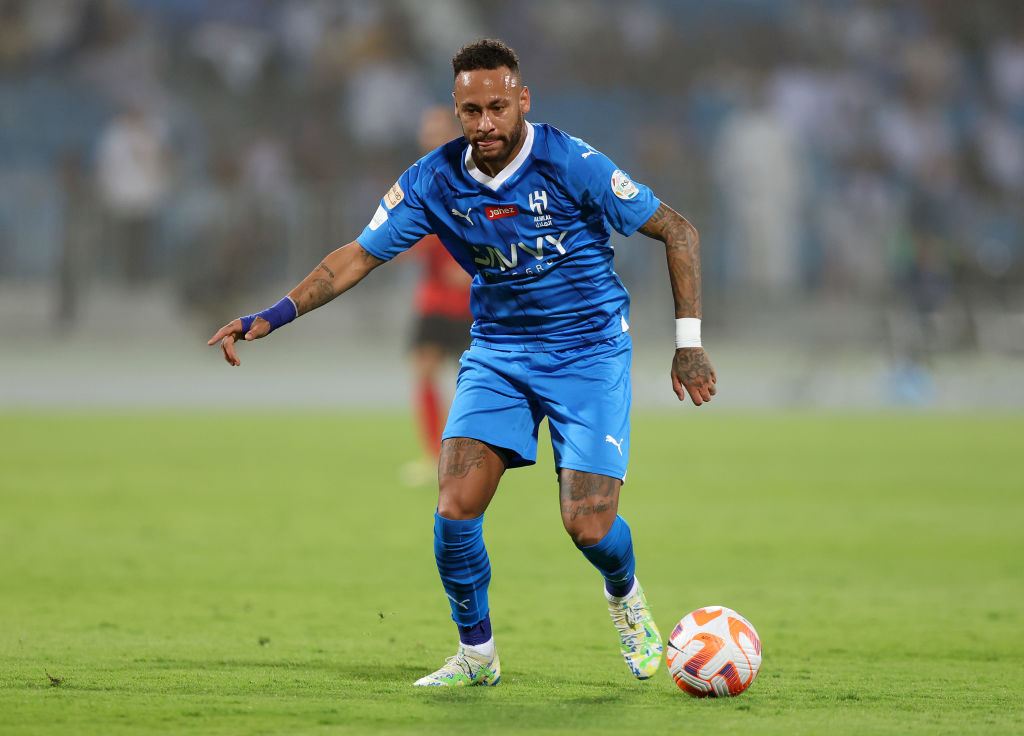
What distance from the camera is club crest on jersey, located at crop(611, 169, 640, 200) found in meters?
4.45

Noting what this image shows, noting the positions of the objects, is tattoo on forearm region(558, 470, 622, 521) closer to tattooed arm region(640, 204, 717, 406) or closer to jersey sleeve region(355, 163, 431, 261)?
tattooed arm region(640, 204, 717, 406)

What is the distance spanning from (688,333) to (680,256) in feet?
0.87

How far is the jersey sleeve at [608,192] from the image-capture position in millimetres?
4453

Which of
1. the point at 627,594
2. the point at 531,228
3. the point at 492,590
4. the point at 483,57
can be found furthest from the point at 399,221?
the point at 492,590

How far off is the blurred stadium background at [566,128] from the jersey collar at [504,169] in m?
14.3

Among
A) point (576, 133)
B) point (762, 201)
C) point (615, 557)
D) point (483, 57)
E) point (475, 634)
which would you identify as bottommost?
point (475, 634)

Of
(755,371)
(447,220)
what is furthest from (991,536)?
(755,371)

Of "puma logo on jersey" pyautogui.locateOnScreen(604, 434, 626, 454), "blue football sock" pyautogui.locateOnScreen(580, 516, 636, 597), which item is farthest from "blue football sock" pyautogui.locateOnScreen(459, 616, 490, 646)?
"puma logo on jersey" pyautogui.locateOnScreen(604, 434, 626, 454)

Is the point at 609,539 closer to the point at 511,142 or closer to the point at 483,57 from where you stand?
the point at 511,142

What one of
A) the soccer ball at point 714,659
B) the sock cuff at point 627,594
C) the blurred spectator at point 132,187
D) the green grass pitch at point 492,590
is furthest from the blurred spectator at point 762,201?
the soccer ball at point 714,659

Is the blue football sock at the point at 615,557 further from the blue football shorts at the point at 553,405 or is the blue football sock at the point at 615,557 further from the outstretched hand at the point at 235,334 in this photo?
the outstretched hand at the point at 235,334

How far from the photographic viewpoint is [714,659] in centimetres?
428

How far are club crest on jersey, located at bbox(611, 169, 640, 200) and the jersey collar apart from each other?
307 mm

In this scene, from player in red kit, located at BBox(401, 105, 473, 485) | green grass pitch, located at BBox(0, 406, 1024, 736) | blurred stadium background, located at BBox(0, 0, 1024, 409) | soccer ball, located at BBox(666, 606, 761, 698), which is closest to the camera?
green grass pitch, located at BBox(0, 406, 1024, 736)
